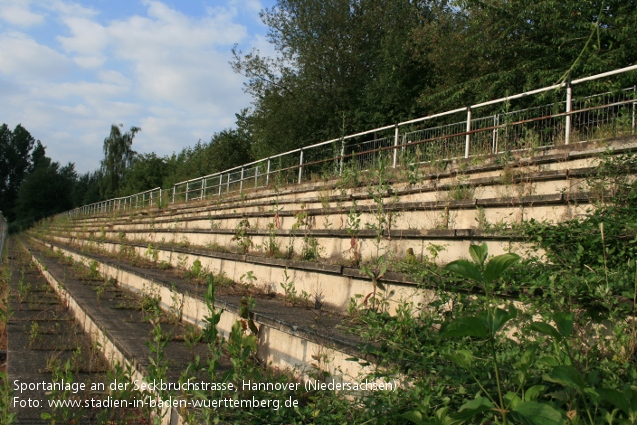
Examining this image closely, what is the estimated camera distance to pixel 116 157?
55.5 metres

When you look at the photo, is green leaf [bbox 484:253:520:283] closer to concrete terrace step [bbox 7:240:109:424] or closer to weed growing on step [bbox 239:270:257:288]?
concrete terrace step [bbox 7:240:109:424]

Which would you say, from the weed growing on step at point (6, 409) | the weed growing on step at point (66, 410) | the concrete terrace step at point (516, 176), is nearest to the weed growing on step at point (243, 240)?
the concrete terrace step at point (516, 176)

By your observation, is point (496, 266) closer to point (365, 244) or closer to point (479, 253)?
point (479, 253)

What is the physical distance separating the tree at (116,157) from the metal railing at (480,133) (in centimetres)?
3698

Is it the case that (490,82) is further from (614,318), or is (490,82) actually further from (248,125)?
(248,125)

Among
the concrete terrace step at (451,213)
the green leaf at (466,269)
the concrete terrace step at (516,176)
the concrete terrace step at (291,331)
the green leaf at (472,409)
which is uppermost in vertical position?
the concrete terrace step at (516,176)

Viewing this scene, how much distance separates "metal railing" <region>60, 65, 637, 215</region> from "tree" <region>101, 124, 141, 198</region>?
36976mm

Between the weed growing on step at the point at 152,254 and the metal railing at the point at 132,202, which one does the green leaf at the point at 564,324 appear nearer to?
the weed growing on step at the point at 152,254

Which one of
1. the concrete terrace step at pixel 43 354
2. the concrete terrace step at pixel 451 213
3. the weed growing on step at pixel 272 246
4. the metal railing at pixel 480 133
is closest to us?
the concrete terrace step at pixel 43 354

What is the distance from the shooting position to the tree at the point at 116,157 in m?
53.8

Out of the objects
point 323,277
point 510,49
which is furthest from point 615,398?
point 510,49

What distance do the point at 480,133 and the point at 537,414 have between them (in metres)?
8.39

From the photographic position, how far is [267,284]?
4805 millimetres

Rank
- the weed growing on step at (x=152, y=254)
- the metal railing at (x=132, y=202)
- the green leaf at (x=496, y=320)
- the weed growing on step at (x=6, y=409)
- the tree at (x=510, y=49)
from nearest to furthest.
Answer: the green leaf at (x=496, y=320), the weed growing on step at (x=6, y=409), the weed growing on step at (x=152, y=254), the tree at (x=510, y=49), the metal railing at (x=132, y=202)
